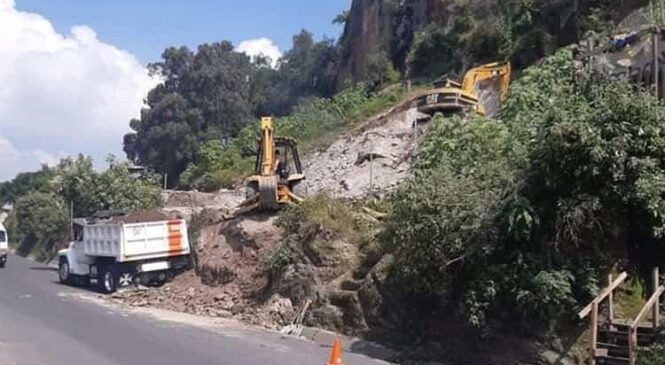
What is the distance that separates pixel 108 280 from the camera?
90.9 feet

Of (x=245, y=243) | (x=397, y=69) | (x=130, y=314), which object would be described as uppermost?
(x=397, y=69)

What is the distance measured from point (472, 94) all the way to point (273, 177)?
833cm

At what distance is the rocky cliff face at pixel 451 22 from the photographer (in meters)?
32.8

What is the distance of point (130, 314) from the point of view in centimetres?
2205

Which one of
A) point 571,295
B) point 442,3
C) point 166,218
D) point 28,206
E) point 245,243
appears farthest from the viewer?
point 28,206

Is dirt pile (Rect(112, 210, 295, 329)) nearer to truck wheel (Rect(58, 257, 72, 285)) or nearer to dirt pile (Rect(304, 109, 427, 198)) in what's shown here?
dirt pile (Rect(304, 109, 427, 198))

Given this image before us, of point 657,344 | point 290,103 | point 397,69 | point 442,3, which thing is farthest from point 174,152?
point 657,344

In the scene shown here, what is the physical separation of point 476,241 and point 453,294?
3.90 feet

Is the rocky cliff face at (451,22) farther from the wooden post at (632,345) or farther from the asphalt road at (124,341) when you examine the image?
the wooden post at (632,345)

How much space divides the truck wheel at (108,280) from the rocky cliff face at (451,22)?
17507 mm

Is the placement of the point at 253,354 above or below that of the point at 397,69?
below

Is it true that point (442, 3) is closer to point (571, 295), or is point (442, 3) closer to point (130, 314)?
point (130, 314)

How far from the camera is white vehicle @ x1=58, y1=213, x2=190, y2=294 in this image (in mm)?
27125

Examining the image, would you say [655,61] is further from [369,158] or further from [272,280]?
[369,158]
